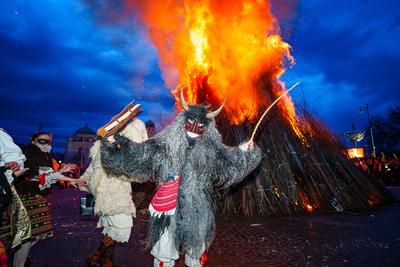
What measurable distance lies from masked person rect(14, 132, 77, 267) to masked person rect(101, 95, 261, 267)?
3.54ft

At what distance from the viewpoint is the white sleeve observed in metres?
2.70

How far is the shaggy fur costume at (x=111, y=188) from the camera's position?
3.29 meters

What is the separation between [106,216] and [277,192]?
4.60m

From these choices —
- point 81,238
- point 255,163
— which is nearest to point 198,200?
point 255,163

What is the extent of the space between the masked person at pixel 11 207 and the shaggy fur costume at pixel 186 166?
833 mm

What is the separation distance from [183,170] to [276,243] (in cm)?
253

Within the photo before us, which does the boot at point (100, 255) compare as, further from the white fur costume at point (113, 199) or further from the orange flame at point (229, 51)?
the orange flame at point (229, 51)

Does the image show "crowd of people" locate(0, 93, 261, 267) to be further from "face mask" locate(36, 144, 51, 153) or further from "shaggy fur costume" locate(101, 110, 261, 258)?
"face mask" locate(36, 144, 51, 153)

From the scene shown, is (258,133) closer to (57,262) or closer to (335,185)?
(335,185)

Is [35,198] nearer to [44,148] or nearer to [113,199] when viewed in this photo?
[44,148]

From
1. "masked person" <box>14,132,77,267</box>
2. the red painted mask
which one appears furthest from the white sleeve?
the red painted mask

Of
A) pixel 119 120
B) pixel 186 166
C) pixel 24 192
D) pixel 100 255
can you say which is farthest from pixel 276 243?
pixel 24 192

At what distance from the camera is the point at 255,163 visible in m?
3.13

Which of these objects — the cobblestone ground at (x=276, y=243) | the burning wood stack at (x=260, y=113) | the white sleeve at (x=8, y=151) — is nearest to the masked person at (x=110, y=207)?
the cobblestone ground at (x=276, y=243)
